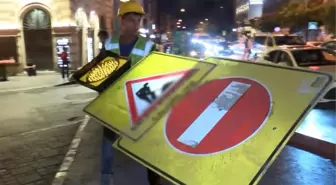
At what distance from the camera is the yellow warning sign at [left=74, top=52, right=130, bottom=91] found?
3.09 metres

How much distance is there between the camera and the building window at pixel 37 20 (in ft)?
66.7

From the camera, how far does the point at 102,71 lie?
3281 mm

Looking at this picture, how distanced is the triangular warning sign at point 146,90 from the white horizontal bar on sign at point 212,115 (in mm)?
467

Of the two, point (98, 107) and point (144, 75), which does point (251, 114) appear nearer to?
point (144, 75)

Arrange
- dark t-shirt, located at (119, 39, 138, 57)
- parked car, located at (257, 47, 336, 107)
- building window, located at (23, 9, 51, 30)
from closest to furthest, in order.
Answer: dark t-shirt, located at (119, 39, 138, 57), parked car, located at (257, 47, 336, 107), building window, located at (23, 9, 51, 30)

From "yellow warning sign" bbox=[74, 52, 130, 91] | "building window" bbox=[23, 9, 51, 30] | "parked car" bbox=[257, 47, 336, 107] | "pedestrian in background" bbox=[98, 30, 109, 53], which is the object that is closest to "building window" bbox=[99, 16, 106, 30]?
"building window" bbox=[23, 9, 51, 30]

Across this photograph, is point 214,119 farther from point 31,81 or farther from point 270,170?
point 31,81

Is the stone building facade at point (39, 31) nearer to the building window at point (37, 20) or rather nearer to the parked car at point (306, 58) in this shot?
the building window at point (37, 20)

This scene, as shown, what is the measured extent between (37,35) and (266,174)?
707 inches

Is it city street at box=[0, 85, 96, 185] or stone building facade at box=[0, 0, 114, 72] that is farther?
stone building facade at box=[0, 0, 114, 72]

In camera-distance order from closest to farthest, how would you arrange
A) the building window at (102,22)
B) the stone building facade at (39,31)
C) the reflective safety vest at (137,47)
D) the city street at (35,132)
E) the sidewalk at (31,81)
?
the reflective safety vest at (137,47) < the city street at (35,132) < the sidewalk at (31,81) < the stone building facade at (39,31) < the building window at (102,22)

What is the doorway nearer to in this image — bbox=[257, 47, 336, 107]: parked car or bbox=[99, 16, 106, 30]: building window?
bbox=[99, 16, 106, 30]: building window

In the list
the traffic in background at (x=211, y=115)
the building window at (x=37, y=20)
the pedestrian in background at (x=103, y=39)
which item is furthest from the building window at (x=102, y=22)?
the traffic in background at (x=211, y=115)

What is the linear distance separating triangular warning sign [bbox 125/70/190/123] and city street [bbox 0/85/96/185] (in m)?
2.94
